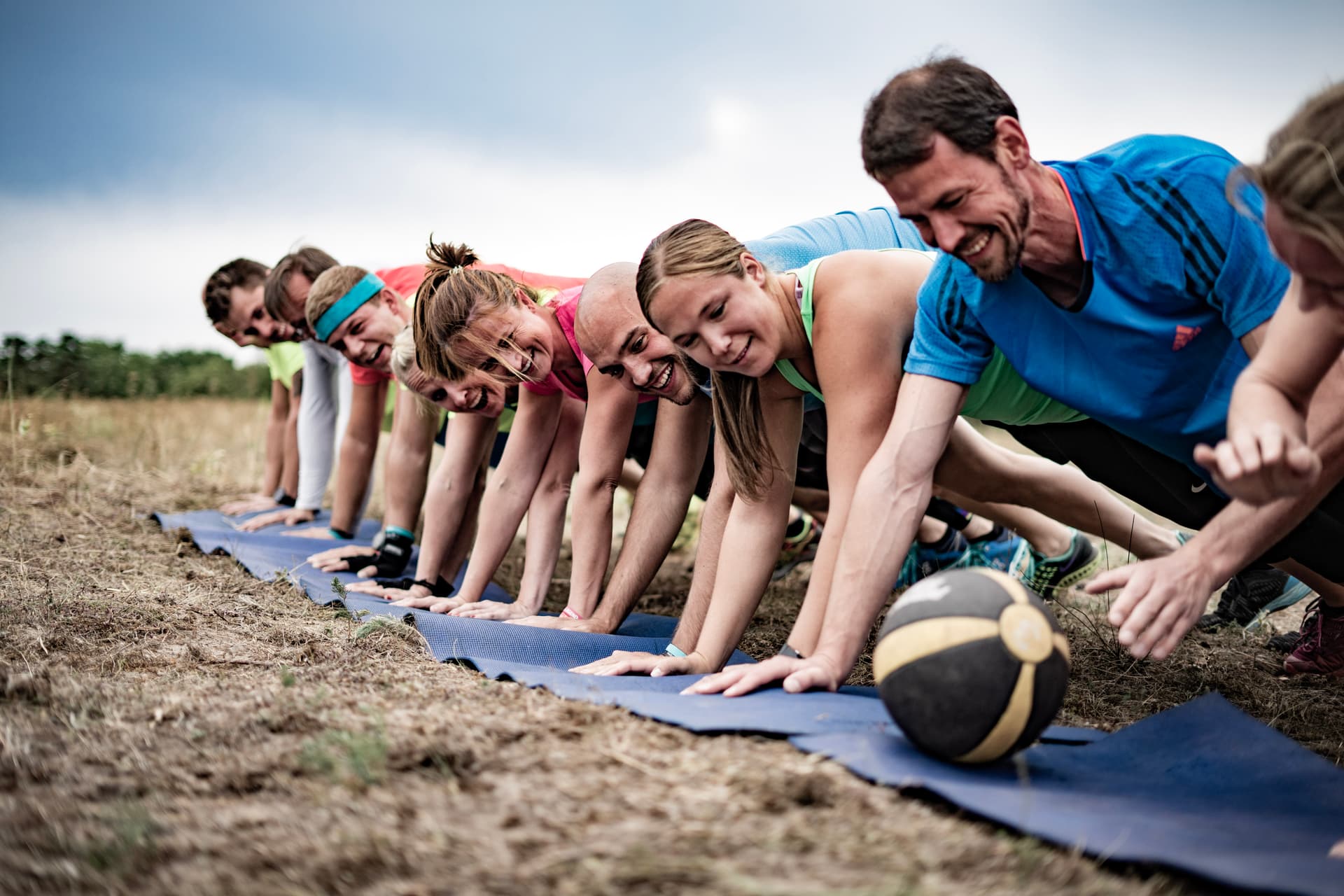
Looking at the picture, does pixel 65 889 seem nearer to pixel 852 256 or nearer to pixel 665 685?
pixel 665 685

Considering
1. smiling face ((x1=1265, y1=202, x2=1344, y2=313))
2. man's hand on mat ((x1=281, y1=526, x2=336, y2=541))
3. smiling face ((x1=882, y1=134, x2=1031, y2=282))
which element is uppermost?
smiling face ((x1=882, y1=134, x2=1031, y2=282))

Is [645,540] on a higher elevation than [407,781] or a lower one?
higher

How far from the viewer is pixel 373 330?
6.32 metres

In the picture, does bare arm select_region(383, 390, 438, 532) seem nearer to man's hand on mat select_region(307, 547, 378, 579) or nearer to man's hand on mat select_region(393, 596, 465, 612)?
man's hand on mat select_region(307, 547, 378, 579)

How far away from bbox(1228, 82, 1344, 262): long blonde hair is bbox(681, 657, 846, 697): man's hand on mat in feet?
5.36

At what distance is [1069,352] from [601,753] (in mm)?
1761

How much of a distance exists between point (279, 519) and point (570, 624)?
4297 mm

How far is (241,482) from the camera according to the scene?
1054cm

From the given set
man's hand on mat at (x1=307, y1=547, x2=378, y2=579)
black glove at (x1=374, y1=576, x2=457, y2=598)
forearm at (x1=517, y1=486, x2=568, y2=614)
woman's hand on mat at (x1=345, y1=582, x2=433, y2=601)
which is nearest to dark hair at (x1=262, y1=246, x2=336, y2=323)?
man's hand on mat at (x1=307, y1=547, x2=378, y2=579)

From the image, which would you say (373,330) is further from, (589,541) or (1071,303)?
(1071,303)

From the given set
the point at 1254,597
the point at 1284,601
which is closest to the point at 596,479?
the point at 1254,597

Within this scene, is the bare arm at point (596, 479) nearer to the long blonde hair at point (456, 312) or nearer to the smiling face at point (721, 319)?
the long blonde hair at point (456, 312)

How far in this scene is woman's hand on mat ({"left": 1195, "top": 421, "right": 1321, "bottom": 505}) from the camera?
1.99m

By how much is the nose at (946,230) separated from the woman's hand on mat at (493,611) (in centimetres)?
267
